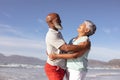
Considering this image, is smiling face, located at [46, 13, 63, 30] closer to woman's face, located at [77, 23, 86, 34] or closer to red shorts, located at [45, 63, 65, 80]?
woman's face, located at [77, 23, 86, 34]

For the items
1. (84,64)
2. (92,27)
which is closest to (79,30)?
(92,27)

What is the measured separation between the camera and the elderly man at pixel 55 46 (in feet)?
12.7

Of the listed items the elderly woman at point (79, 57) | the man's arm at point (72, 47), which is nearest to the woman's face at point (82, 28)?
the elderly woman at point (79, 57)

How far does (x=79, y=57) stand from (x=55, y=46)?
1.07 feet

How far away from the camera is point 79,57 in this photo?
4000 mm

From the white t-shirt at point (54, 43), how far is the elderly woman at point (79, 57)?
0.25 ft

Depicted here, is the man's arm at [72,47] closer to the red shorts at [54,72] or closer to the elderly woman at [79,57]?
the elderly woman at [79,57]

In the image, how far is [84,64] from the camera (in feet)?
13.2

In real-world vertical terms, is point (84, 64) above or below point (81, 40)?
below

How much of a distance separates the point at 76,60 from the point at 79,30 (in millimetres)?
383

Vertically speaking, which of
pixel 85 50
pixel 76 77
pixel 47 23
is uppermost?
pixel 47 23

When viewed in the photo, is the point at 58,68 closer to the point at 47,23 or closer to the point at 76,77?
the point at 76,77

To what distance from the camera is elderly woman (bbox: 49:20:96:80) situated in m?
3.94

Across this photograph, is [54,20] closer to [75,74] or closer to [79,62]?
[79,62]
